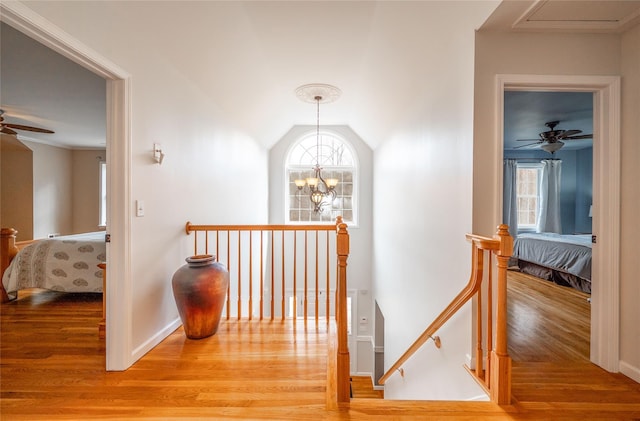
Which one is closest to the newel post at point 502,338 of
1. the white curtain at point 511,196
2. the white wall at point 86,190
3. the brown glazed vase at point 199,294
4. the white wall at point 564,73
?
the white wall at point 564,73

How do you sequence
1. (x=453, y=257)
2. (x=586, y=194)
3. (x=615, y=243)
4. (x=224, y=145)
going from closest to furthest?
(x=615, y=243) < (x=453, y=257) < (x=224, y=145) < (x=586, y=194)

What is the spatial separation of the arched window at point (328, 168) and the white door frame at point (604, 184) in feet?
15.3

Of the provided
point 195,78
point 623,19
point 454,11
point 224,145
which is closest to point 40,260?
point 224,145

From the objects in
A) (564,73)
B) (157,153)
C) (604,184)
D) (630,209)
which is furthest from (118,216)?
(630,209)

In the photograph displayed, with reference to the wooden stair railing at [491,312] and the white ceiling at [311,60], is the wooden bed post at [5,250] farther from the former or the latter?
the wooden stair railing at [491,312]

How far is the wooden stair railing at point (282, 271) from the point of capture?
5.24 feet

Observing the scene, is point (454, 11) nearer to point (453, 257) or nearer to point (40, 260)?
point (453, 257)

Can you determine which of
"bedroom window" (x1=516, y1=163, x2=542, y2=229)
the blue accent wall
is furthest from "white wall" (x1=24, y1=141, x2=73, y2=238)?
"bedroom window" (x1=516, y1=163, x2=542, y2=229)

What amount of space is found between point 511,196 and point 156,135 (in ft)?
23.3

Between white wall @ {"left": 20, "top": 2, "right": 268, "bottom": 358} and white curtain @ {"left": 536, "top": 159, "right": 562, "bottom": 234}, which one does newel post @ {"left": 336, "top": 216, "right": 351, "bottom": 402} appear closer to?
white wall @ {"left": 20, "top": 2, "right": 268, "bottom": 358}

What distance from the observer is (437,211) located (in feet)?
8.51

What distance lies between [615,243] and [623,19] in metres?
1.49

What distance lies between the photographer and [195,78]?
111 inches

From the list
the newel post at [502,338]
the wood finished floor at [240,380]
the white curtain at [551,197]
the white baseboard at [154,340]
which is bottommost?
the wood finished floor at [240,380]
